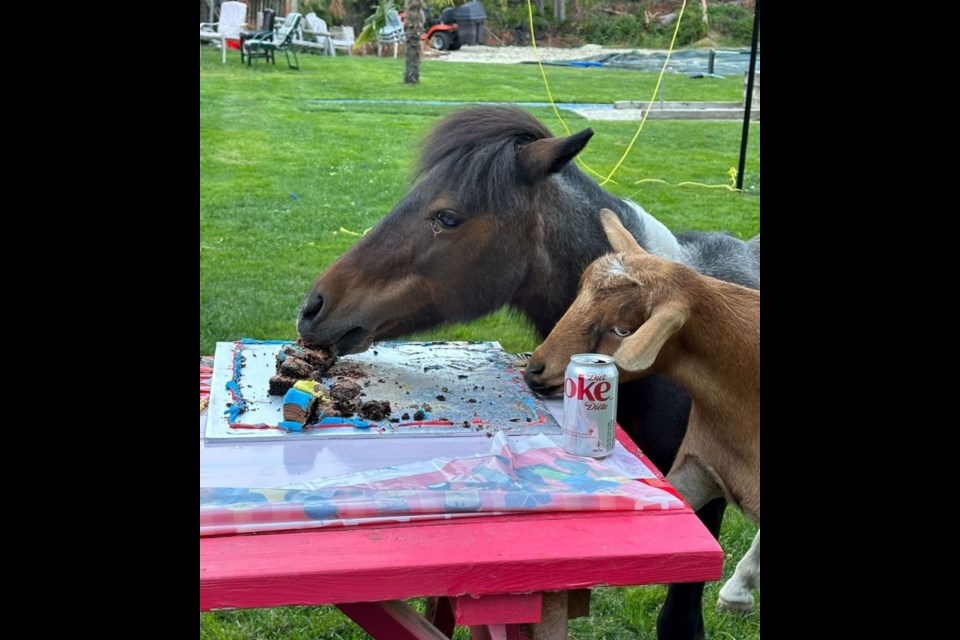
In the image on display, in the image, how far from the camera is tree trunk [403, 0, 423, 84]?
12844 millimetres

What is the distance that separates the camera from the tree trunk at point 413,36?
12.8 meters

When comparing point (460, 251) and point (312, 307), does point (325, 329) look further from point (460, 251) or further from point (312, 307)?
point (460, 251)

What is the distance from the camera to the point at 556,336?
7.09 ft

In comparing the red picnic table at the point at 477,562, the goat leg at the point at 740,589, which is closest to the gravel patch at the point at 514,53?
the goat leg at the point at 740,589

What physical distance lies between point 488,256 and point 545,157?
0.34 m

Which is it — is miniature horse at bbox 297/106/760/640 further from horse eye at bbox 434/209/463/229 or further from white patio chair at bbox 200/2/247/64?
white patio chair at bbox 200/2/247/64

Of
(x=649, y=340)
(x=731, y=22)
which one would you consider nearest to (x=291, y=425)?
(x=649, y=340)

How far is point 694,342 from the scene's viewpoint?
2143 mm

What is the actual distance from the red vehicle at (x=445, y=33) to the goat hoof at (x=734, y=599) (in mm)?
17188

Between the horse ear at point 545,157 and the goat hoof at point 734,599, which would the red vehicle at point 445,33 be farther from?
the horse ear at point 545,157

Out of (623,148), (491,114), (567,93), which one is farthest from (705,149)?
(491,114)
